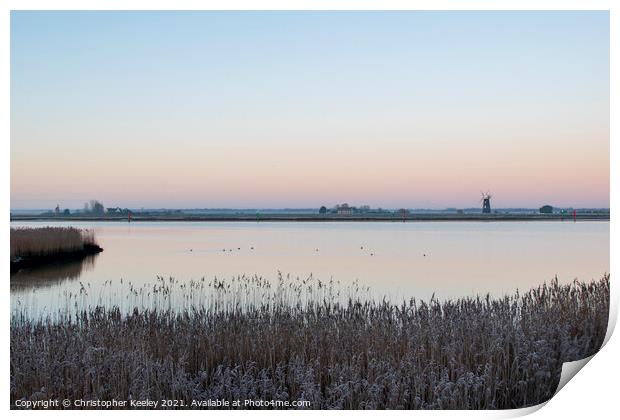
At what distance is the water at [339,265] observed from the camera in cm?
855

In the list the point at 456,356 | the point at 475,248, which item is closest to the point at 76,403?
the point at 456,356

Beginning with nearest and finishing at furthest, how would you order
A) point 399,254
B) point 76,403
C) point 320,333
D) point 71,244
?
1. point 76,403
2. point 320,333
3. point 71,244
4. point 399,254

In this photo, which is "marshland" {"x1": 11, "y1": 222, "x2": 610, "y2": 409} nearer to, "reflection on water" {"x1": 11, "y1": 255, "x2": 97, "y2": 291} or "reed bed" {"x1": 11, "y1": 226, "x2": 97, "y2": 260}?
"reflection on water" {"x1": 11, "y1": 255, "x2": 97, "y2": 291}

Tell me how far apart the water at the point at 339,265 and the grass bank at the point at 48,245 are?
281 mm

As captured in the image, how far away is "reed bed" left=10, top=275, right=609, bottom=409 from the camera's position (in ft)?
16.1

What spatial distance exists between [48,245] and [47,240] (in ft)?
0.39

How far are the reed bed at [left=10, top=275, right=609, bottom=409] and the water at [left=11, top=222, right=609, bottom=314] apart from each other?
4.05ft

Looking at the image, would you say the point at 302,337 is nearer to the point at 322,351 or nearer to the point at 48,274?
the point at 322,351

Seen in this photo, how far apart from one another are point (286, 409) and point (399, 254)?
402 inches

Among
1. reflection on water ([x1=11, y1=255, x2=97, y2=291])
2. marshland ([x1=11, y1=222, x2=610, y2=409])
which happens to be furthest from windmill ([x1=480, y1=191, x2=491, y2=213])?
reflection on water ([x1=11, y1=255, x2=97, y2=291])

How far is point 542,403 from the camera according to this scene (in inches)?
201

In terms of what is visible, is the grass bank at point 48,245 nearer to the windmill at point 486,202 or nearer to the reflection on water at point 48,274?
the reflection on water at point 48,274

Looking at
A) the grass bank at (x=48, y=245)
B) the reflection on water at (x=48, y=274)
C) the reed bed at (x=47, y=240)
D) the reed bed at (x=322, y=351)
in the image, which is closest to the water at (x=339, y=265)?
the reflection on water at (x=48, y=274)
